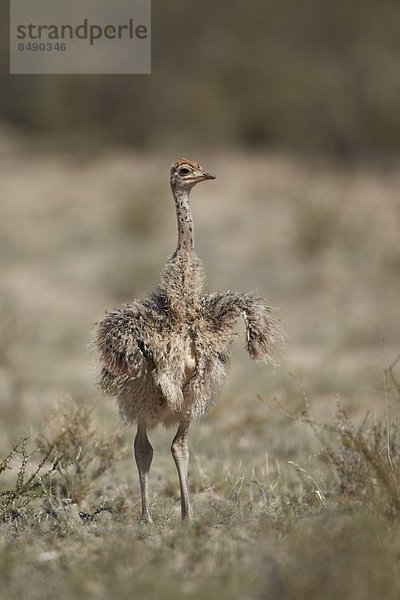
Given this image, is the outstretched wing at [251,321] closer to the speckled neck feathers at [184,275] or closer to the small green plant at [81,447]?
the speckled neck feathers at [184,275]

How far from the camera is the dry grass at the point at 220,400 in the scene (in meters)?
3.81

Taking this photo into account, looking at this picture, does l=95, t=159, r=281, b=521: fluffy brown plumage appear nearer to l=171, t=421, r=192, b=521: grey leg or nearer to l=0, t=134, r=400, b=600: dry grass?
l=171, t=421, r=192, b=521: grey leg

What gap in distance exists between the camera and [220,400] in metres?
7.83

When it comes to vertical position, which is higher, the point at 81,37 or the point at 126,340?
the point at 81,37

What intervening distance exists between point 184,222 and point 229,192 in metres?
11.4

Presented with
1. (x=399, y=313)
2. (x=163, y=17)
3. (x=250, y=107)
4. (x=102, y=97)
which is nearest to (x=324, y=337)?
(x=399, y=313)

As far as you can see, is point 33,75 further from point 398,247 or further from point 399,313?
point 399,313

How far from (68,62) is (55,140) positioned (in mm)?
2733

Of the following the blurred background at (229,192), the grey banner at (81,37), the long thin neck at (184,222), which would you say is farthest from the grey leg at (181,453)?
the grey banner at (81,37)

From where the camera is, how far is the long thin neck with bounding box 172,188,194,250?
4941 mm

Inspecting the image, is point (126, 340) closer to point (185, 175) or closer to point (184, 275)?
point (184, 275)

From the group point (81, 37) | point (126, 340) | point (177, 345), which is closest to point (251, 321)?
point (177, 345)

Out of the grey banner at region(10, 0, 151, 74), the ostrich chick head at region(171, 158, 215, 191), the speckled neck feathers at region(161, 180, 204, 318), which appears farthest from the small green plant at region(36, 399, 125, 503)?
the grey banner at region(10, 0, 151, 74)

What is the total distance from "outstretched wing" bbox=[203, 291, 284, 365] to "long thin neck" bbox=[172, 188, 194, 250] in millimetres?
321
